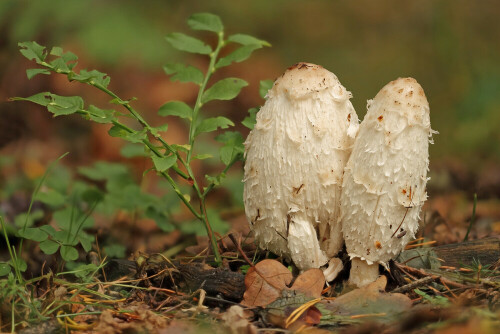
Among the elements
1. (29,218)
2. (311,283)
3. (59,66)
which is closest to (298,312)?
(311,283)

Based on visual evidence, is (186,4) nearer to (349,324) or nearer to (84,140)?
(84,140)

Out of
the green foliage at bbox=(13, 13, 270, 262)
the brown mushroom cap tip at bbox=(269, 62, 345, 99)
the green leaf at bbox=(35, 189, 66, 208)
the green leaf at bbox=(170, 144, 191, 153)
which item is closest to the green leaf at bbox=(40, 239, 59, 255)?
the green foliage at bbox=(13, 13, 270, 262)

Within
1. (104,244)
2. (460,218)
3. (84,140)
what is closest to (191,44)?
(104,244)

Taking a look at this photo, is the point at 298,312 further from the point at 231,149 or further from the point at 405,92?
the point at 405,92

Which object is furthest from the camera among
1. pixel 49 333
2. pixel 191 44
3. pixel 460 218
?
pixel 460 218

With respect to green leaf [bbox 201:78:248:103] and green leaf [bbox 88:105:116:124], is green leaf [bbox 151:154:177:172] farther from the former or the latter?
green leaf [bbox 201:78:248:103]

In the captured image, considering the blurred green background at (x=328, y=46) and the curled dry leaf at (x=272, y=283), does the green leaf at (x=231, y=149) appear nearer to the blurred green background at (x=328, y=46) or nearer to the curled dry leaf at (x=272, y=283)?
the curled dry leaf at (x=272, y=283)
